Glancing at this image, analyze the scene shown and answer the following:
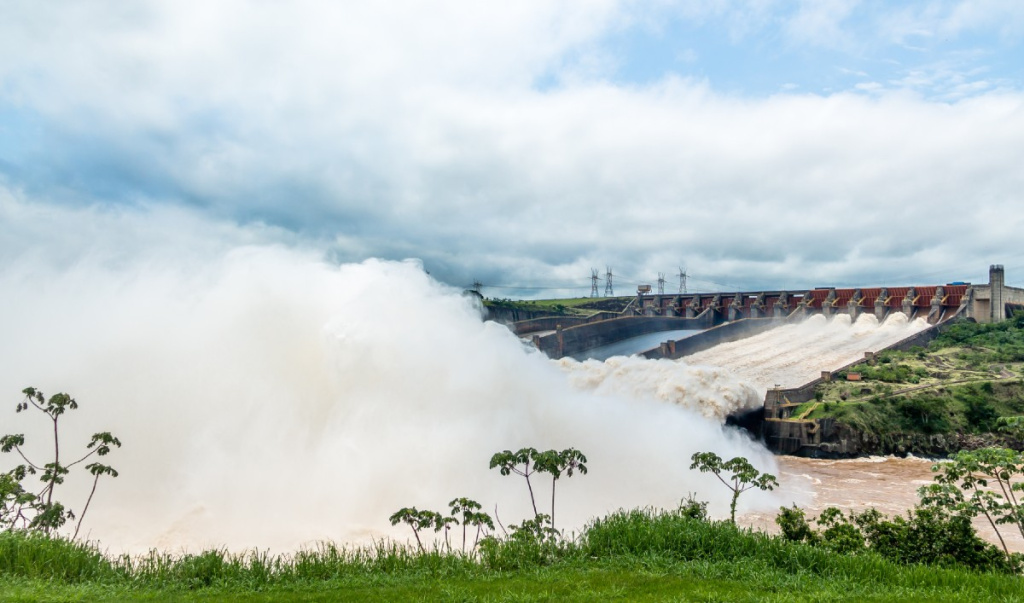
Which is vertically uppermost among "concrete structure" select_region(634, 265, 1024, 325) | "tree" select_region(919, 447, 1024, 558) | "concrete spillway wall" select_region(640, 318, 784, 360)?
"concrete structure" select_region(634, 265, 1024, 325)

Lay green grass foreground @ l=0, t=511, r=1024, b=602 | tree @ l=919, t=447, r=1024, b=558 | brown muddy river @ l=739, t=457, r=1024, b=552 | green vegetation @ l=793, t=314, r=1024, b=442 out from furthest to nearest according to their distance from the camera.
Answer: green vegetation @ l=793, t=314, r=1024, b=442
brown muddy river @ l=739, t=457, r=1024, b=552
tree @ l=919, t=447, r=1024, b=558
green grass foreground @ l=0, t=511, r=1024, b=602

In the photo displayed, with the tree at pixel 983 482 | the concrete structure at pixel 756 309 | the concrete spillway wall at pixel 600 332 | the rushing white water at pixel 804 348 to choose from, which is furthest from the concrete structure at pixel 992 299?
the tree at pixel 983 482

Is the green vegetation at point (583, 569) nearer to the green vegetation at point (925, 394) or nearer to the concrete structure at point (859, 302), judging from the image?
the green vegetation at point (925, 394)

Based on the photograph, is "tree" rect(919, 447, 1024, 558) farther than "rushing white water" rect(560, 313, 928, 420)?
No

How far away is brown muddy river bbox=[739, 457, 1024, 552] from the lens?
2361cm

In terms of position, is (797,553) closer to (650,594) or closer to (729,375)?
(650,594)

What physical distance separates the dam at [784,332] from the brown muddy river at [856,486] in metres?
2.19

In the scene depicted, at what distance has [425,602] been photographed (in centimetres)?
745

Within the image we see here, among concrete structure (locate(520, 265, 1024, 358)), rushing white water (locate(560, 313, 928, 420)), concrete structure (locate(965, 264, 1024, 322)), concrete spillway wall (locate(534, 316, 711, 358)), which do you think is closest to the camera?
rushing white water (locate(560, 313, 928, 420))

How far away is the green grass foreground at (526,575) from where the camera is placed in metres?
7.80

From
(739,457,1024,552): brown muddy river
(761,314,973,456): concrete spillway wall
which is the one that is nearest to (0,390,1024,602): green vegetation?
(739,457,1024,552): brown muddy river

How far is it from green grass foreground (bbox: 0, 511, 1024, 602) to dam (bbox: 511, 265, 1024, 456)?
31.2m

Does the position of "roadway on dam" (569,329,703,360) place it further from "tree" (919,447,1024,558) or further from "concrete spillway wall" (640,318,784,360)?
"tree" (919,447,1024,558)

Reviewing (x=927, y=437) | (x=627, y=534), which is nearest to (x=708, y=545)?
(x=627, y=534)
